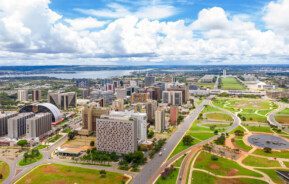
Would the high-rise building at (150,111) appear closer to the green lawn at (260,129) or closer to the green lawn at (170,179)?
→ the green lawn at (260,129)

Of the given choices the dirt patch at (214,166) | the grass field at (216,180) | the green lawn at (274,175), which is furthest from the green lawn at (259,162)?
the grass field at (216,180)

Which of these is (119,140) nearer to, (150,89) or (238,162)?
(238,162)

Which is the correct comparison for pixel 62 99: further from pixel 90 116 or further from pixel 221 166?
pixel 221 166

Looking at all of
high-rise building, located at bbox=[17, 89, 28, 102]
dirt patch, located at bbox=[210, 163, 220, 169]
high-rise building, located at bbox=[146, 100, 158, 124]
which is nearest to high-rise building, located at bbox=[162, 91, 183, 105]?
high-rise building, located at bbox=[146, 100, 158, 124]

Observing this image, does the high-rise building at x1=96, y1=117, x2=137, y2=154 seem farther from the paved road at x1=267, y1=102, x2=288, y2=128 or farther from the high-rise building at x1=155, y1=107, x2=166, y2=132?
the paved road at x1=267, y1=102, x2=288, y2=128

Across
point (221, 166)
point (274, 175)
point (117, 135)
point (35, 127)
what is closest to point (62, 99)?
point (35, 127)

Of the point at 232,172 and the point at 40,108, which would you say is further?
the point at 40,108

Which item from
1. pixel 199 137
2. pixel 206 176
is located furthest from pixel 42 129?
pixel 206 176
